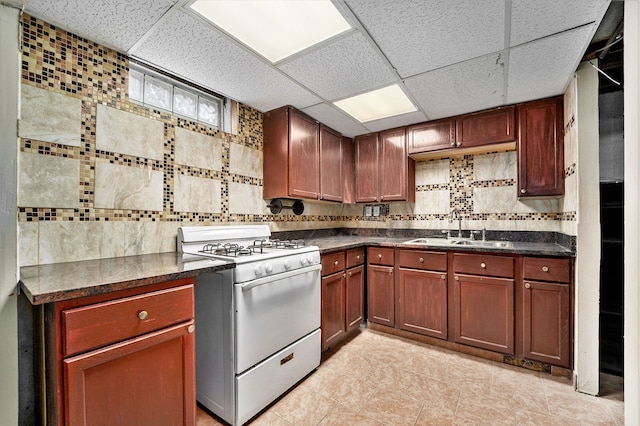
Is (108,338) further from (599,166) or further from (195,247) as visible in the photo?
(599,166)

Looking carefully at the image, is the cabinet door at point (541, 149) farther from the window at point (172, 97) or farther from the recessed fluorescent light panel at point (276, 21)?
the window at point (172, 97)

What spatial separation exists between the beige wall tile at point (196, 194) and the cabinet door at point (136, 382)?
1013 millimetres

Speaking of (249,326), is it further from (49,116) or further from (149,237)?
(49,116)

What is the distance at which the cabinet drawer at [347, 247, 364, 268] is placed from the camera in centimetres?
265

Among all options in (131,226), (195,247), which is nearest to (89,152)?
(131,226)

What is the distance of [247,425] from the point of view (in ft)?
5.19

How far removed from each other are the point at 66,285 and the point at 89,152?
939mm

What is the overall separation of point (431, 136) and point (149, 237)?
2712 mm

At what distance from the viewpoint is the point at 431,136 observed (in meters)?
2.93

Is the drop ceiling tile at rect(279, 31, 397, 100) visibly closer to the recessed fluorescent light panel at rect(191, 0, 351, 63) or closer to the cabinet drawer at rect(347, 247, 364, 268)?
the recessed fluorescent light panel at rect(191, 0, 351, 63)

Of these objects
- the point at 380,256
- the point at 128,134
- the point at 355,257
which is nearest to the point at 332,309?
the point at 355,257

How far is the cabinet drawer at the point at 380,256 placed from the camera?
9.04 ft

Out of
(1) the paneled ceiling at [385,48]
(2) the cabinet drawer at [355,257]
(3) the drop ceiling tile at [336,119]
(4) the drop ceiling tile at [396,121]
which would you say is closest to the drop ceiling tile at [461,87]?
(1) the paneled ceiling at [385,48]

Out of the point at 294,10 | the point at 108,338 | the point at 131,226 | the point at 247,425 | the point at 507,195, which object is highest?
the point at 294,10
